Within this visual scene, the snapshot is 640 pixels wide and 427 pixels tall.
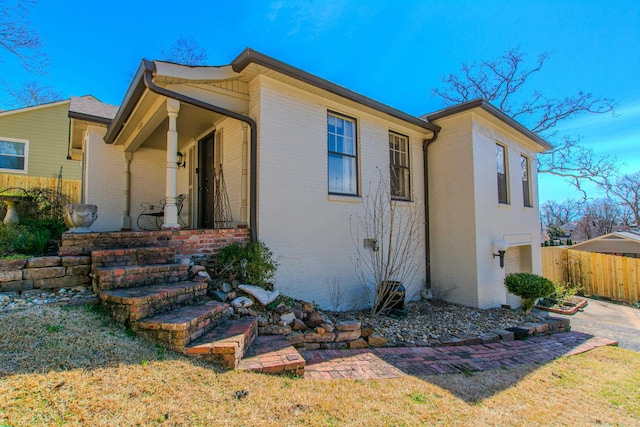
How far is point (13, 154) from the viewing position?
11.9 metres

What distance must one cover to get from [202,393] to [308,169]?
13.5 feet

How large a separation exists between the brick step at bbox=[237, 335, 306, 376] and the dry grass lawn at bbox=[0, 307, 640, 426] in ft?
0.40

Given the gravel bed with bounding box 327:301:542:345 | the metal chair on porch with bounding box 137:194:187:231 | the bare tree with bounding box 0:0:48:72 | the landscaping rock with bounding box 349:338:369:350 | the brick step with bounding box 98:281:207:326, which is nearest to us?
the brick step with bounding box 98:281:207:326

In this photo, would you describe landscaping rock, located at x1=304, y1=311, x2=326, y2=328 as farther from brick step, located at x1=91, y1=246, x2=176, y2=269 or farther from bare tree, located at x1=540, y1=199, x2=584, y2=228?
bare tree, located at x1=540, y1=199, x2=584, y2=228

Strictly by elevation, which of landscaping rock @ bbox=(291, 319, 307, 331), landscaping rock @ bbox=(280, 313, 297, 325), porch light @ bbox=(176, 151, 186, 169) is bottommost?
landscaping rock @ bbox=(291, 319, 307, 331)

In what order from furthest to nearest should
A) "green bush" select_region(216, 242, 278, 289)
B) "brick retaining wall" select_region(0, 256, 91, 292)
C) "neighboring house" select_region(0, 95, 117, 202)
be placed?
"neighboring house" select_region(0, 95, 117, 202) < "green bush" select_region(216, 242, 278, 289) < "brick retaining wall" select_region(0, 256, 91, 292)

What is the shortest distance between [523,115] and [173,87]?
1747 cm

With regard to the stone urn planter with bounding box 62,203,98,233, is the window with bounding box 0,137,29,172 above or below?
above

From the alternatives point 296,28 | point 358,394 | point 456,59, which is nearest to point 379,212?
point 358,394

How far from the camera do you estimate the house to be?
5.26 metres

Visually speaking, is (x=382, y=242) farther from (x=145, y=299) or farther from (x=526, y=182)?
(x=526, y=182)

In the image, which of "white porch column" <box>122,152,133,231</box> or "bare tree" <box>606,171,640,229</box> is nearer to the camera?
"white porch column" <box>122,152,133,231</box>

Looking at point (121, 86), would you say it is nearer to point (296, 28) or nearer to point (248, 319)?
point (296, 28)

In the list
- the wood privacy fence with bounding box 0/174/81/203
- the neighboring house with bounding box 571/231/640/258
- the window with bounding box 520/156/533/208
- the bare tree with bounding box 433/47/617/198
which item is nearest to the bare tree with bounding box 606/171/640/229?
the neighboring house with bounding box 571/231/640/258
